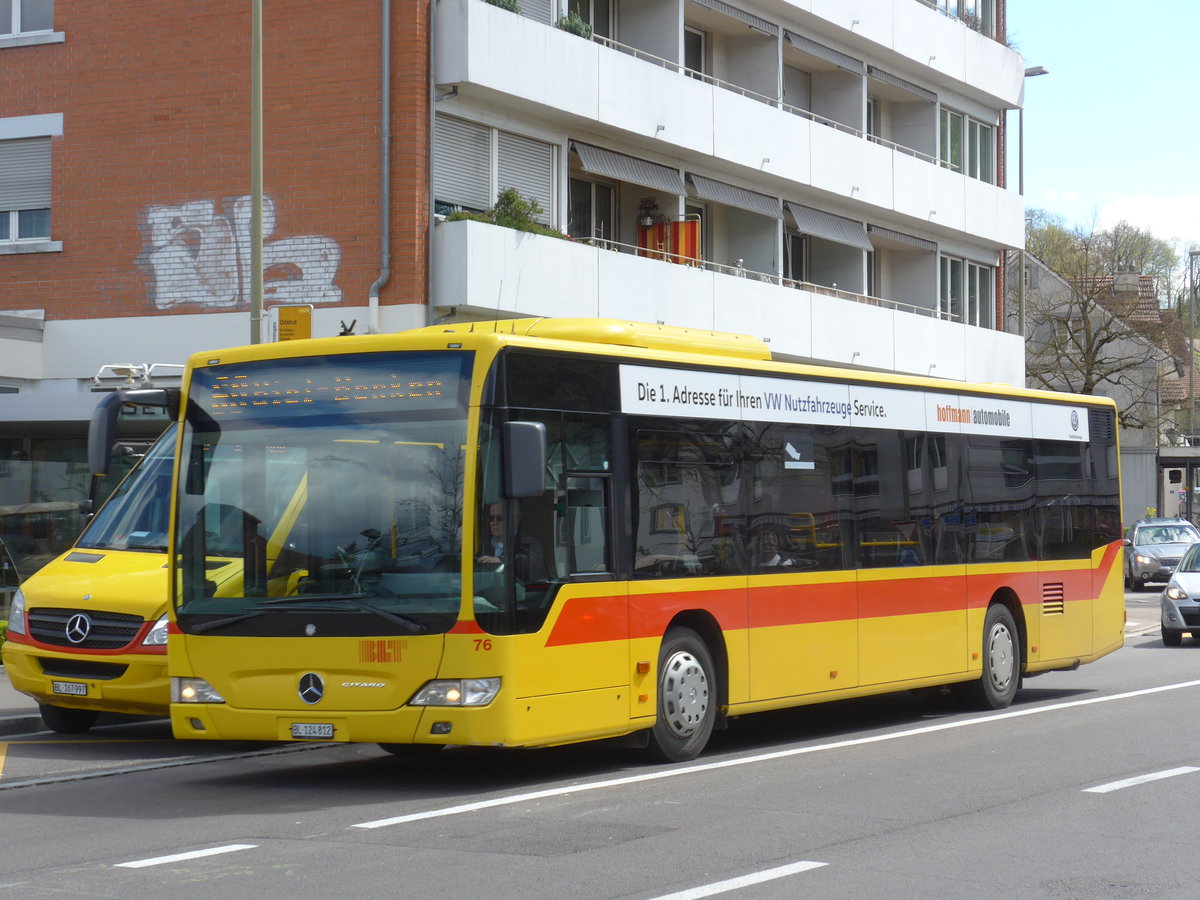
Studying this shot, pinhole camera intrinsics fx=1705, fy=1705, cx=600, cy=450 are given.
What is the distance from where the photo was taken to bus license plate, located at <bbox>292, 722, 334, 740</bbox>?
10.4 m

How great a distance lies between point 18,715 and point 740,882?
29.4 ft

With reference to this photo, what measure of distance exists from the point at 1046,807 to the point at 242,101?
1765cm

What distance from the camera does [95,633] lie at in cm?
1300

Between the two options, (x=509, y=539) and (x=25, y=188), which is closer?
(x=509, y=539)

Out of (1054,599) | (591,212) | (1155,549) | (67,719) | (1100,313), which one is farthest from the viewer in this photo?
(1100,313)

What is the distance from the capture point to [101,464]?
11.4 metres

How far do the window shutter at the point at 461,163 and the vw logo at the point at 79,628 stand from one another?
36.9 ft

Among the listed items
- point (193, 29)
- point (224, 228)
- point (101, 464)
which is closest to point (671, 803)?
point (101, 464)

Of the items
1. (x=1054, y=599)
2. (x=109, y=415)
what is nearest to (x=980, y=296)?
(x=1054, y=599)

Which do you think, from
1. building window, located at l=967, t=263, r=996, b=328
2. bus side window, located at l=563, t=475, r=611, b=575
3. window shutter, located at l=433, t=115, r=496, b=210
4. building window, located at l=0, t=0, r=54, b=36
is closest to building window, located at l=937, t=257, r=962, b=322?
building window, located at l=967, t=263, r=996, b=328

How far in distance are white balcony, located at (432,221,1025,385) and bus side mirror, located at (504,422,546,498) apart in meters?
9.82

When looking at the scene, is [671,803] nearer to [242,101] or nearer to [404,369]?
[404,369]

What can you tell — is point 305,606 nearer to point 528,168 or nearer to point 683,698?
point 683,698

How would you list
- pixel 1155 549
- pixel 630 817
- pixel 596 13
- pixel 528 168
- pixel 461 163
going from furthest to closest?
pixel 1155 549 → pixel 596 13 → pixel 528 168 → pixel 461 163 → pixel 630 817
